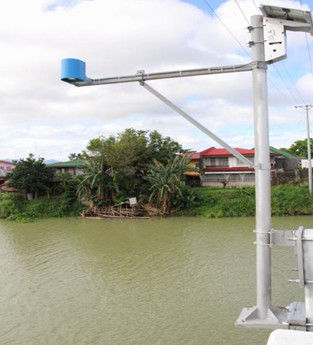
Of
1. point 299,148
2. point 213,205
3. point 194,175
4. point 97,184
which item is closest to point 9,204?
point 97,184

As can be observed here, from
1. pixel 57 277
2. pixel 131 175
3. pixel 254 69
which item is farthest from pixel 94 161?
pixel 254 69

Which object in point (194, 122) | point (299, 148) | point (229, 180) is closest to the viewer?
point (194, 122)

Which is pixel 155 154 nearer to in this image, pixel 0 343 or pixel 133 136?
pixel 133 136

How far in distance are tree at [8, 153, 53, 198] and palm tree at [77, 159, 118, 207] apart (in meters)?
2.77

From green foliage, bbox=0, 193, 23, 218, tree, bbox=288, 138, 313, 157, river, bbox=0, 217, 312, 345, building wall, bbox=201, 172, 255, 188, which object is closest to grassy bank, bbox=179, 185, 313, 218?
building wall, bbox=201, 172, 255, 188

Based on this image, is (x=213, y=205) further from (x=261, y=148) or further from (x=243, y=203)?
(x=261, y=148)

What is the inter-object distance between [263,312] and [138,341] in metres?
3.02

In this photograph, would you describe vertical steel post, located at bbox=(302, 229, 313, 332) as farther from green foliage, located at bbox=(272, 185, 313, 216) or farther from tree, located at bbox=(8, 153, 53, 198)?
tree, located at bbox=(8, 153, 53, 198)

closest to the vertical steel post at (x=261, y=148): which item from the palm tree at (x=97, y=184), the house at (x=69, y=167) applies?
the palm tree at (x=97, y=184)

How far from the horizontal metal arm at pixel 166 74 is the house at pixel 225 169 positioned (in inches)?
788

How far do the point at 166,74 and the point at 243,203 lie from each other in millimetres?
17670

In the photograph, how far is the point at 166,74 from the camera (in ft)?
13.9

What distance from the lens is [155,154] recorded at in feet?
78.8

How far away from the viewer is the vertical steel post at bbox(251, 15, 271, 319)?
3574 millimetres
